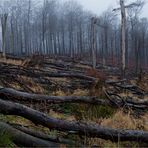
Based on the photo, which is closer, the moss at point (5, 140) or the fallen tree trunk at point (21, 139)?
the moss at point (5, 140)

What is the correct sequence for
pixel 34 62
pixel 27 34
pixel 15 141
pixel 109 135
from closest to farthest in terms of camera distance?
1. pixel 15 141
2. pixel 109 135
3. pixel 34 62
4. pixel 27 34

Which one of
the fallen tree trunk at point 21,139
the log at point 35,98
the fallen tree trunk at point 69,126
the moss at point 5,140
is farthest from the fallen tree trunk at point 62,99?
the moss at point 5,140

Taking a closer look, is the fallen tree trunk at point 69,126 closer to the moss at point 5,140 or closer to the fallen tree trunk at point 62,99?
the moss at point 5,140

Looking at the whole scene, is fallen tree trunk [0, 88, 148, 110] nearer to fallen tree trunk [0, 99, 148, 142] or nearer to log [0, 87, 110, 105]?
log [0, 87, 110, 105]

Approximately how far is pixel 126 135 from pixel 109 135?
0.22 meters

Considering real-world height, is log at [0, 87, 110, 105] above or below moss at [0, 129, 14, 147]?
above

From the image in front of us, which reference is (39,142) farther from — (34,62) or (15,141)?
(34,62)

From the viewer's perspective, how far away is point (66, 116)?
676cm

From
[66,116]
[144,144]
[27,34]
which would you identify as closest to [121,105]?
[66,116]

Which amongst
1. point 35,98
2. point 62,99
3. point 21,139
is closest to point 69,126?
point 21,139

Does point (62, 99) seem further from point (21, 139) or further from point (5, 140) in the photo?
point (5, 140)

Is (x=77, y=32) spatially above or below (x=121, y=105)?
above

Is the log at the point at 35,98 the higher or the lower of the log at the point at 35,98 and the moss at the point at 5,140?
the higher

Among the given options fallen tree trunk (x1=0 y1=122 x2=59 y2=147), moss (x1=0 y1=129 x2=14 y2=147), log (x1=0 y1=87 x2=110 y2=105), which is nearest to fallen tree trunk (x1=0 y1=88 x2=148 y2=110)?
log (x1=0 y1=87 x2=110 y2=105)
